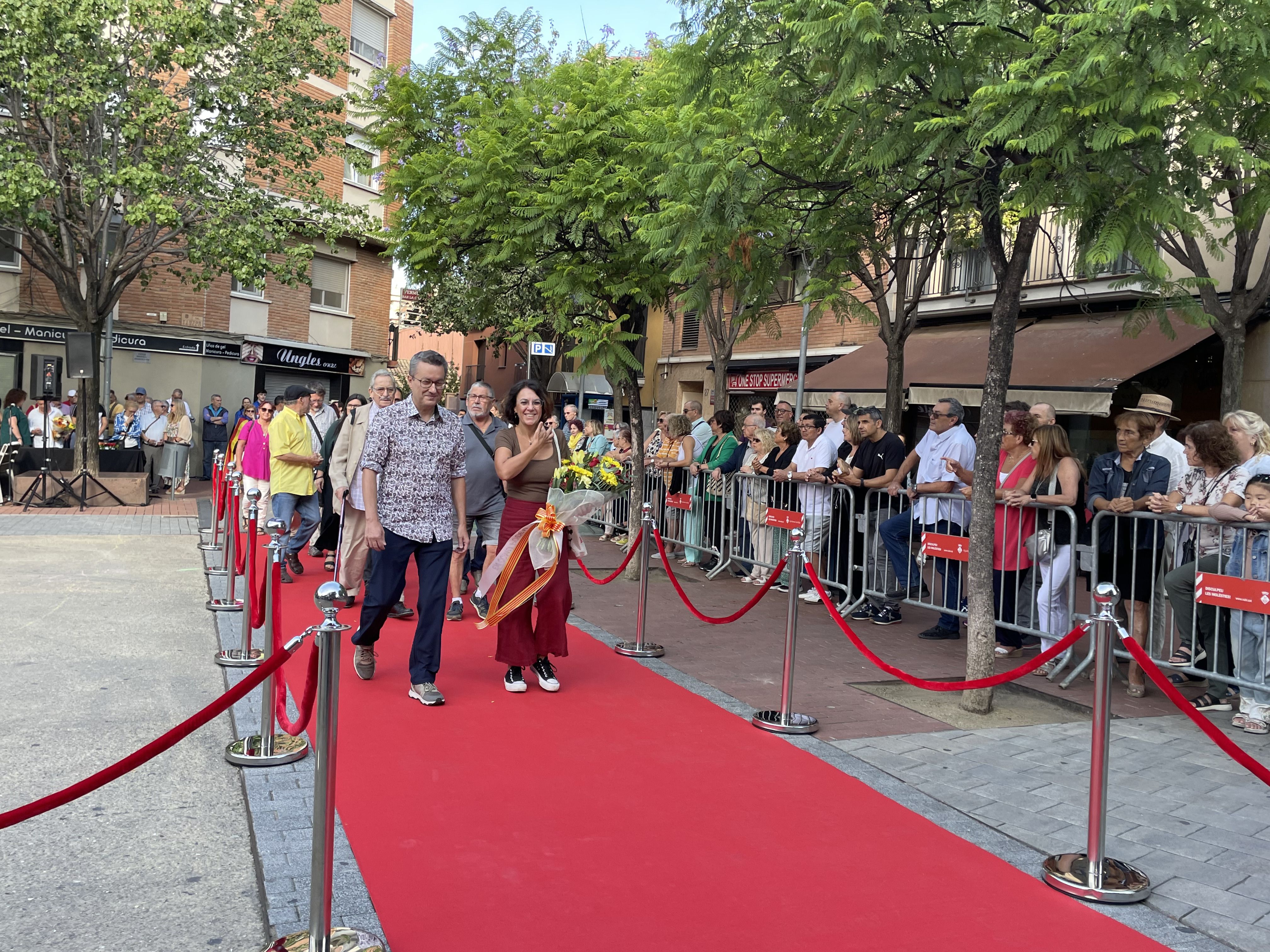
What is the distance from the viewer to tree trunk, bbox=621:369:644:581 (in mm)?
11922

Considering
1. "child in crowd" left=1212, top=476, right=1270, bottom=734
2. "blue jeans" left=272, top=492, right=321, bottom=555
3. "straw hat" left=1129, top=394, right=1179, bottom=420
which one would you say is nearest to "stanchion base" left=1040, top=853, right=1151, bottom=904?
"child in crowd" left=1212, top=476, right=1270, bottom=734

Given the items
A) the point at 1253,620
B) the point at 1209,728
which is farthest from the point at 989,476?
the point at 1209,728

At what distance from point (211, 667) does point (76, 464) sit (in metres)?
13.4

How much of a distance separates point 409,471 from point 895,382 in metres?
10.9

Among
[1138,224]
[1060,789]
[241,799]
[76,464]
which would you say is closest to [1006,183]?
[1138,224]

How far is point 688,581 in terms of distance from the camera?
1208 centimetres

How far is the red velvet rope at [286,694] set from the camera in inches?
163

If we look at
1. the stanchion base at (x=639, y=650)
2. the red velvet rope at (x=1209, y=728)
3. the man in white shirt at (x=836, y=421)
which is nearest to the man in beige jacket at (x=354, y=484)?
the stanchion base at (x=639, y=650)

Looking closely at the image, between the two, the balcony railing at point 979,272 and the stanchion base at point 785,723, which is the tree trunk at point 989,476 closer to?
the stanchion base at point 785,723

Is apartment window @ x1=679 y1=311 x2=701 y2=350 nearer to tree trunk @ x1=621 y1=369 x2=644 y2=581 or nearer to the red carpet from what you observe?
tree trunk @ x1=621 y1=369 x2=644 y2=581

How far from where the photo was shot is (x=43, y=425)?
19.1 m

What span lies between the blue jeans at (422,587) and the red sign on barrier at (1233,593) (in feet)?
14.9

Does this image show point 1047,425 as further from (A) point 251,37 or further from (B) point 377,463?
(A) point 251,37

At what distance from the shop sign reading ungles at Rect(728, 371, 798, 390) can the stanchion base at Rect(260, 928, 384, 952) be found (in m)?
21.7
